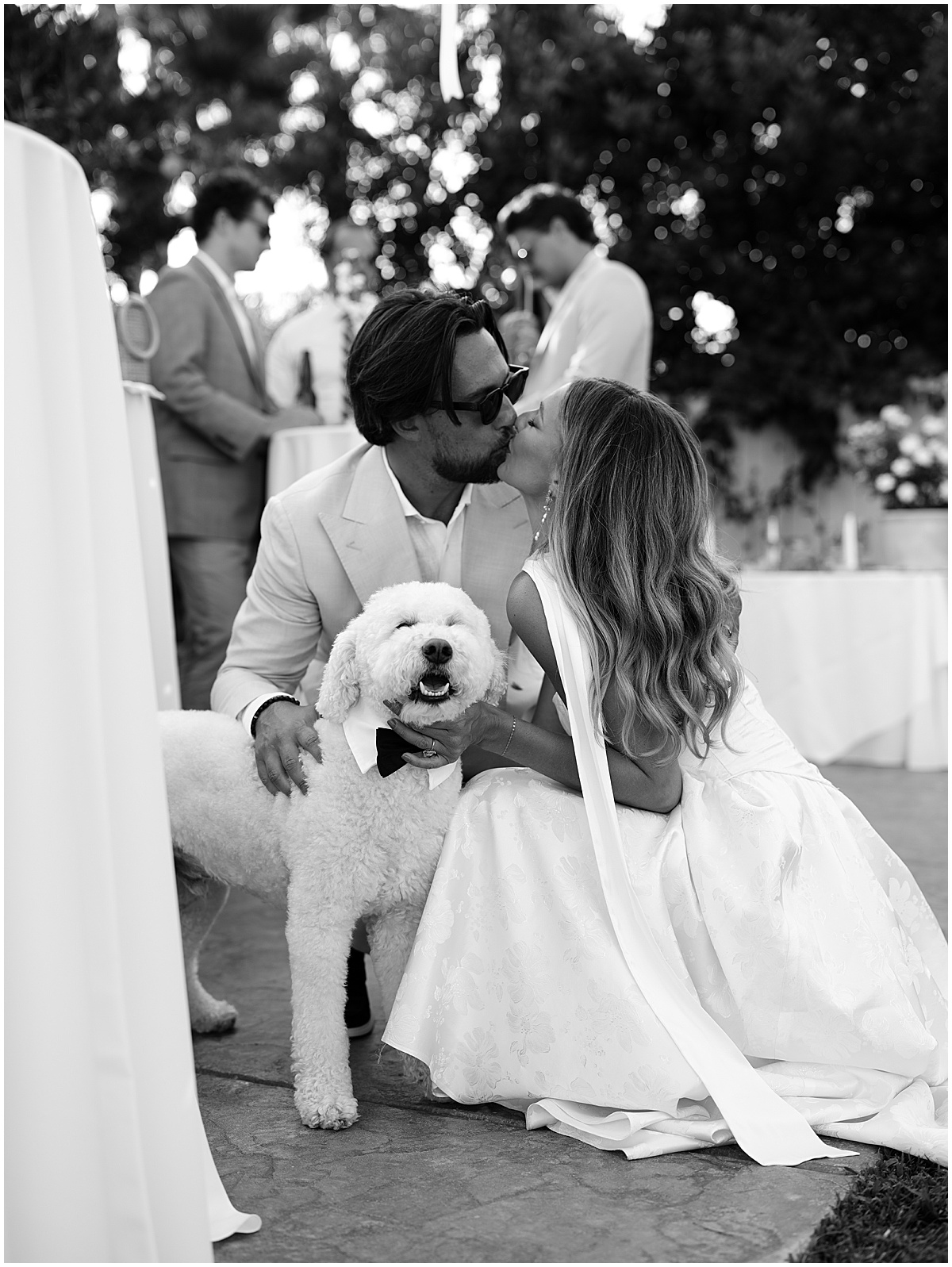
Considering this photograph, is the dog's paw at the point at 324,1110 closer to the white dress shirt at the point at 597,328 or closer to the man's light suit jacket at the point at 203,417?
the man's light suit jacket at the point at 203,417

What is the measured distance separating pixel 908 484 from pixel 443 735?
5098mm

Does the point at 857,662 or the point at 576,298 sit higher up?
the point at 576,298

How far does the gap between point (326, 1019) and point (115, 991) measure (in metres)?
0.87

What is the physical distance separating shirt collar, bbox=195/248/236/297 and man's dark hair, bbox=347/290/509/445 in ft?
6.57

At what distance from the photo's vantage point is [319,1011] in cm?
238

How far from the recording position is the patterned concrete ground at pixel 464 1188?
189cm

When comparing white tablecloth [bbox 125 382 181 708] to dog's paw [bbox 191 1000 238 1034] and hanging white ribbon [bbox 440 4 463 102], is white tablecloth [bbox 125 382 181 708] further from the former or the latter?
hanging white ribbon [bbox 440 4 463 102]

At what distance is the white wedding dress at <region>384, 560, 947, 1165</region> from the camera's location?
7.39 feet

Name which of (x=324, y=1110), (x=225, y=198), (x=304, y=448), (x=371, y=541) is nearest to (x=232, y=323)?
(x=225, y=198)

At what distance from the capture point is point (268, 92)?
12211mm

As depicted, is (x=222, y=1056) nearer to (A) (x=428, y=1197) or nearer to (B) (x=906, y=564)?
(A) (x=428, y=1197)

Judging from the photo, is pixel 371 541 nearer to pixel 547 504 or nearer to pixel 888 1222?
pixel 547 504

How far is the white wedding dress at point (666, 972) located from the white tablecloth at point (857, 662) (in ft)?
13.5

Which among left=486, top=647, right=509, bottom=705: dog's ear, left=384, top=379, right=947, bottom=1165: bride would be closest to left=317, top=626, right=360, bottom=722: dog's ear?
left=384, top=379, right=947, bottom=1165: bride
